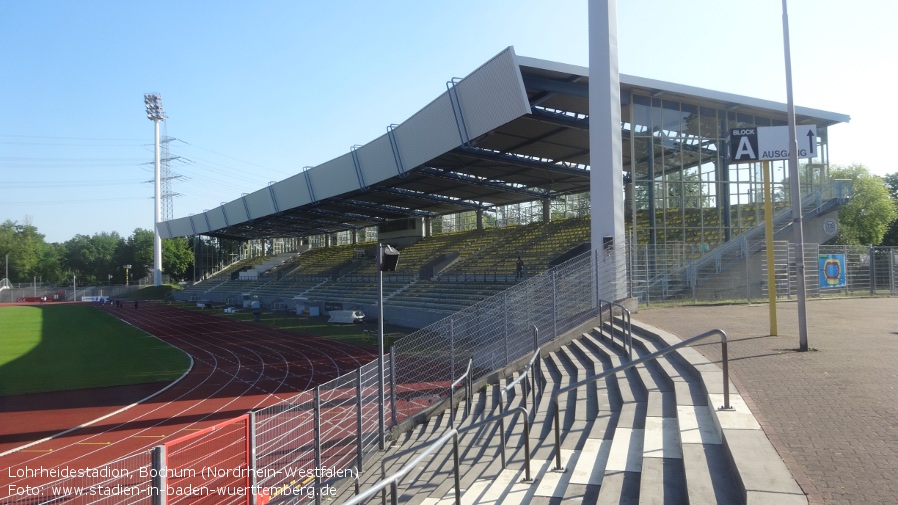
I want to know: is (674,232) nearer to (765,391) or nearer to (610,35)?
(610,35)

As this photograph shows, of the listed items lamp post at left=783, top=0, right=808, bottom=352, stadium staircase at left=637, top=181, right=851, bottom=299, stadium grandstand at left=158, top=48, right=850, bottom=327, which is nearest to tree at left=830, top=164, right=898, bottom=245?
stadium grandstand at left=158, top=48, right=850, bottom=327

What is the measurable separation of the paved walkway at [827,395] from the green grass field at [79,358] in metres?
18.7

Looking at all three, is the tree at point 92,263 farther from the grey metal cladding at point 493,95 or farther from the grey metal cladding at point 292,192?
the grey metal cladding at point 493,95

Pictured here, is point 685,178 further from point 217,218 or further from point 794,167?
point 217,218

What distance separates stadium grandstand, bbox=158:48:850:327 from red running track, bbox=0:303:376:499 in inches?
337

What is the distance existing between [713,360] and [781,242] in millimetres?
13642

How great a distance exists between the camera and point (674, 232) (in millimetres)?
20062

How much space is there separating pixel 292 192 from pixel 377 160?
14.1 metres

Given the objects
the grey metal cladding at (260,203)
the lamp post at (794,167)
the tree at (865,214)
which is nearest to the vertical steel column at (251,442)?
the lamp post at (794,167)

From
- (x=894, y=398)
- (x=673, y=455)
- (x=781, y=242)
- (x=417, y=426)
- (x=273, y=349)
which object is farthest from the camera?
(x=273, y=349)

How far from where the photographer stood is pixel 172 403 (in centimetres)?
1600

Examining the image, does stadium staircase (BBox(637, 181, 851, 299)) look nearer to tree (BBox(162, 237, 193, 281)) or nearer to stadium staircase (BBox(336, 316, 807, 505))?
stadium staircase (BBox(336, 316, 807, 505))

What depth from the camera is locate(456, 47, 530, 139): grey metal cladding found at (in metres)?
17.8

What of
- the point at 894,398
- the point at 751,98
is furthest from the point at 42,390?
the point at 751,98
